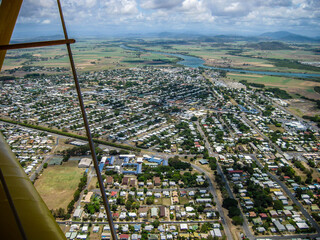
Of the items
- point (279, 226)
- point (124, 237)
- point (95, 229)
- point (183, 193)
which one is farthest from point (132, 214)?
point (279, 226)

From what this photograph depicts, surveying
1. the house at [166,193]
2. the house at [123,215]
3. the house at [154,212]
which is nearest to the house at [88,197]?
the house at [123,215]

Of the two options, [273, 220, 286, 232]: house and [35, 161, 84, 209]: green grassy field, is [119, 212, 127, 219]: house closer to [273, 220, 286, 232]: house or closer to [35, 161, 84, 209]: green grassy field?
[35, 161, 84, 209]: green grassy field

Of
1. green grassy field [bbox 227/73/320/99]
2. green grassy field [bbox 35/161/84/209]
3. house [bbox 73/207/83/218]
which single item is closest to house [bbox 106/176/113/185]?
green grassy field [bbox 35/161/84/209]

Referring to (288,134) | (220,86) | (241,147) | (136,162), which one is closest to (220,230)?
(136,162)

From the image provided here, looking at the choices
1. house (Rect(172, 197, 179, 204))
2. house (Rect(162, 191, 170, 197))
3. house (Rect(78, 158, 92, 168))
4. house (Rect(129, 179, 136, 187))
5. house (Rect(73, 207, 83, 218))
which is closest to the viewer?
house (Rect(73, 207, 83, 218))

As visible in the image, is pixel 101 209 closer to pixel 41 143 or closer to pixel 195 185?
pixel 195 185

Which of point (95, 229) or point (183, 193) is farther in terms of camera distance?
point (183, 193)

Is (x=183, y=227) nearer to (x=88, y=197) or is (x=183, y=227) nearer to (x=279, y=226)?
(x=279, y=226)

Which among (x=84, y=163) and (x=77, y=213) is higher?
(x=84, y=163)

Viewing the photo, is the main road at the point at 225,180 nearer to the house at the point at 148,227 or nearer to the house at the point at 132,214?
the house at the point at 148,227
